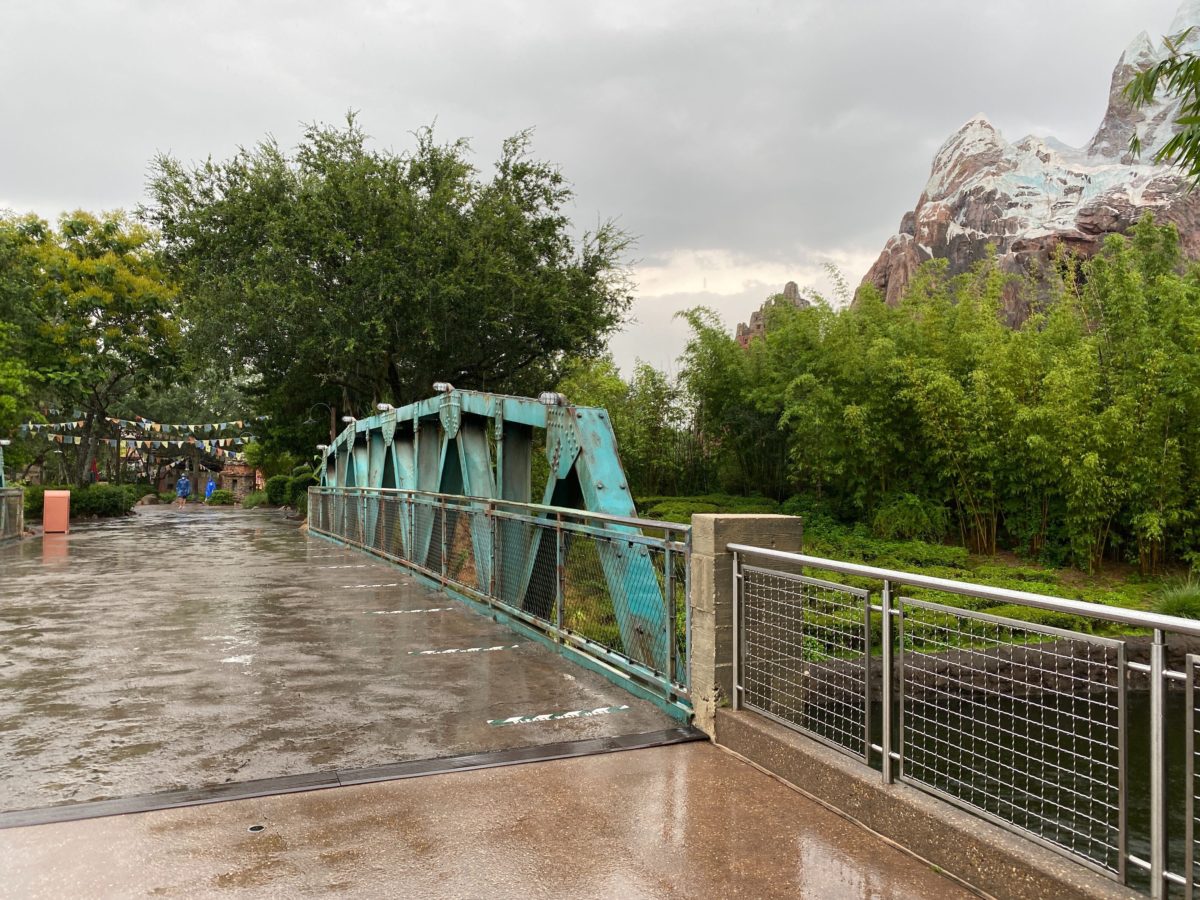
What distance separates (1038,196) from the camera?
42406 millimetres

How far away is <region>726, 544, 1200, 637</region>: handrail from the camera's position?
2242 millimetres

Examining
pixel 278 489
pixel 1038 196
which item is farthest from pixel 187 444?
pixel 1038 196

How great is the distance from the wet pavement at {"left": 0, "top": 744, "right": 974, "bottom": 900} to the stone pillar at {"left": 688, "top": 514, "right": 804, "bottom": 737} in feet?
1.98

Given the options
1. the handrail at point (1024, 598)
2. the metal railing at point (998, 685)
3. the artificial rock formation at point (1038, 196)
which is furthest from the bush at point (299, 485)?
the handrail at point (1024, 598)

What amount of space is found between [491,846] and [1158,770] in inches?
79.7

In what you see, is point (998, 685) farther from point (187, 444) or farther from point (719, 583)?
point (187, 444)

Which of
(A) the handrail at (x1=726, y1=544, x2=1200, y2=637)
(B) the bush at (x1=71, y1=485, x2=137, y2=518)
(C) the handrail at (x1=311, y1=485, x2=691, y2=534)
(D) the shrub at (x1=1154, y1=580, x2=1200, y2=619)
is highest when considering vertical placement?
(C) the handrail at (x1=311, y1=485, x2=691, y2=534)

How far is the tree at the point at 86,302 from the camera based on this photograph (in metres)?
26.0

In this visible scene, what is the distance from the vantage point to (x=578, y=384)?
102 feet

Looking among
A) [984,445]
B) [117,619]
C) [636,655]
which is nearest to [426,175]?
[984,445]

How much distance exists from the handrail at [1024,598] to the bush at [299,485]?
3005 centimetres

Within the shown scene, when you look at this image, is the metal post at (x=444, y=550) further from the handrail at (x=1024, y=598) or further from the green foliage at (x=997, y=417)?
the green foliage at (x=997, y=417)

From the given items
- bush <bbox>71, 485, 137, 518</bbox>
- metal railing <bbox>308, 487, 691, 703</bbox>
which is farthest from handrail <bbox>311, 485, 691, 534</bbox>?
bush <bbox>71, 485, 137, 518</bbox>

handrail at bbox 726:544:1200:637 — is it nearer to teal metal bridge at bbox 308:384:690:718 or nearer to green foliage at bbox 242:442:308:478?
teal metal bridge at bbox 308:384:690:718
